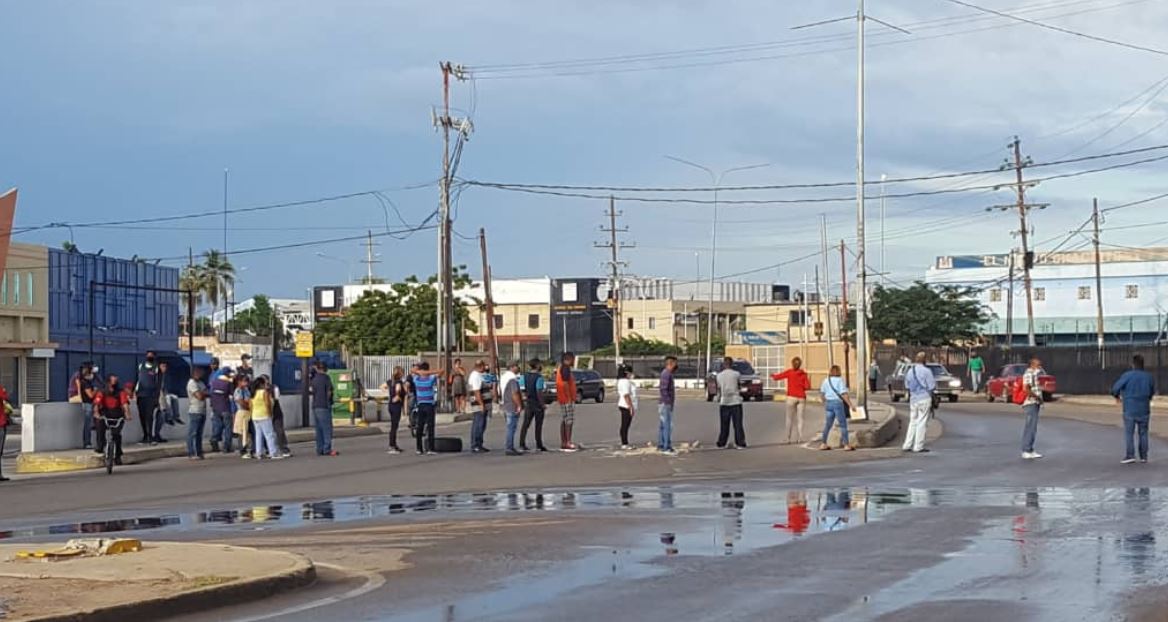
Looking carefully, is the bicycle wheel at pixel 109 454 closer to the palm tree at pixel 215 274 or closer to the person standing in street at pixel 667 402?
the person standing in street at pixel 667 402

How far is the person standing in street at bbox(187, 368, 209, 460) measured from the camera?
28.9m

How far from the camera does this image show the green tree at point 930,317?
85562 millimetres

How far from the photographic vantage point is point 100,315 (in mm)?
59281

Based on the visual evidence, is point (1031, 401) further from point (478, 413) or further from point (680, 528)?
point (680, 528)

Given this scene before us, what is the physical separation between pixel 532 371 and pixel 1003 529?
600 inches

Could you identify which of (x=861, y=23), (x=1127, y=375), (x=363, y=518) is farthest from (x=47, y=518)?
(x=861, y=23)

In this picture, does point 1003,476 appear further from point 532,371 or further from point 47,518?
point 47,518

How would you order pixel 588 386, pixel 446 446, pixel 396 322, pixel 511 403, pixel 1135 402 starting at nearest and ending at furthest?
pixel 1135 402, pixel 511 403, pixel 446 446, pixel 588 386, pixel 396 322

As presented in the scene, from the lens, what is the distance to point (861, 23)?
38.3m

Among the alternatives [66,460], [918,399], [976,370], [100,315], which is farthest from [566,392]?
[976,370]

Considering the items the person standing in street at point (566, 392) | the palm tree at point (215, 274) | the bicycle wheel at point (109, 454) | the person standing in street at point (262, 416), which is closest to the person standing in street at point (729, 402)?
the person standing in street at point (566, 392)

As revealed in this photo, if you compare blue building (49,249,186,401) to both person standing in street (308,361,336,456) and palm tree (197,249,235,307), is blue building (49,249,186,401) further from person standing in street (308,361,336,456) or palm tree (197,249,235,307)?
palm tree (197,249,235,307)

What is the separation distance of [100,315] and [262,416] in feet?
108

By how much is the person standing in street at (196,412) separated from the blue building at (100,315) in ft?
86.9
